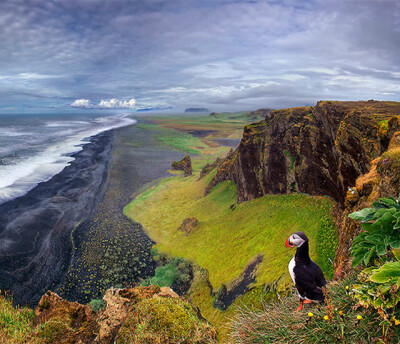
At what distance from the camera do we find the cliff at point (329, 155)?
980cm

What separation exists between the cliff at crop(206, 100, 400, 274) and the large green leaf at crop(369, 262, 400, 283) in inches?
164

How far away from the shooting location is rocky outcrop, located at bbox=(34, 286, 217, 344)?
24.0ft

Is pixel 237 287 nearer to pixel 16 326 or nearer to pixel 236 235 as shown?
pixel 236 235

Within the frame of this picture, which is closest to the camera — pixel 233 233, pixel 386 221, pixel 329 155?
pixel 386 221

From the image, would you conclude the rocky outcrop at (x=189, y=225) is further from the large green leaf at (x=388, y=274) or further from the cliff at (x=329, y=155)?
the large green leaf at (x=388, y=274)

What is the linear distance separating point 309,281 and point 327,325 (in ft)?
4.42

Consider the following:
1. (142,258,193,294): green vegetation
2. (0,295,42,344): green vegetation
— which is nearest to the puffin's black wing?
(0,295,42,344): green vegetation

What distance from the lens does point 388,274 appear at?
11.9ft

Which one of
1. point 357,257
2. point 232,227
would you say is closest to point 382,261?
point 357,257

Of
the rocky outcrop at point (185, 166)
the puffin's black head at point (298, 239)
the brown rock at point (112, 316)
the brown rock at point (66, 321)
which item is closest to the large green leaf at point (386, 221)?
the puffin's black head at point (298, 239)

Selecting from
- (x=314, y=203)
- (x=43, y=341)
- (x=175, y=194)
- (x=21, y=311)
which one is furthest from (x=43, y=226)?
(x=314, y=203)

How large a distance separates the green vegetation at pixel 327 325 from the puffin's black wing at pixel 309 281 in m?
0.24

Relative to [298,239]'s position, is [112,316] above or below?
below

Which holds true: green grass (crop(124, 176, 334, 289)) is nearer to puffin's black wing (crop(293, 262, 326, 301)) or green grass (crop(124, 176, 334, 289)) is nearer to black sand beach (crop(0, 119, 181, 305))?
black sand beach (crop(0, 119, 181, 305))
